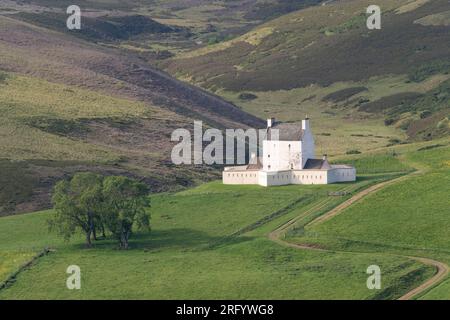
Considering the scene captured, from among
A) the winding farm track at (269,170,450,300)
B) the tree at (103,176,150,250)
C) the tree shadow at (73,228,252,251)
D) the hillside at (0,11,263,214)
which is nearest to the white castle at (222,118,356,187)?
the winding farm track at (269,170,450,300)

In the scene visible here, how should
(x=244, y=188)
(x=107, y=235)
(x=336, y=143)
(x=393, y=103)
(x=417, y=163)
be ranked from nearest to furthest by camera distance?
1. (x=107, y=235)
2. (x=244, y=188)
3. (x=417, y=163)
4. (x=336, y=143)
5. (x=393, y=103)

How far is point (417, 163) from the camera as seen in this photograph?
11075cm

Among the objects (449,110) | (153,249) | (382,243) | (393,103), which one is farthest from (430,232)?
(393,103)

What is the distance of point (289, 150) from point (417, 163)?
1583 centimetres

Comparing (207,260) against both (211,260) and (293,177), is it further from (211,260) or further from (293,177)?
(293,177)

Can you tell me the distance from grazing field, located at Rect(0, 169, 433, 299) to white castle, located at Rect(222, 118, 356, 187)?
2.27 meters

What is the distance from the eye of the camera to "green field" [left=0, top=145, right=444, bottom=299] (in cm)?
7181

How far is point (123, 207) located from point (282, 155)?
2138 cm

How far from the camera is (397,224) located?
282ft

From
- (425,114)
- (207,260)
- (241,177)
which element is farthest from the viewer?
(425,114)

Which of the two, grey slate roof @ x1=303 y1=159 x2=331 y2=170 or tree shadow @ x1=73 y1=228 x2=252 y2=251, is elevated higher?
grey slate roof @ x1=303 y1=159 x2=331 y2=170

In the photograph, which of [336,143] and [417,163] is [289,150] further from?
[336,143]

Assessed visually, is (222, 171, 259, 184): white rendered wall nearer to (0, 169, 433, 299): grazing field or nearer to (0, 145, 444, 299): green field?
(0, 145, 444, 299): green field

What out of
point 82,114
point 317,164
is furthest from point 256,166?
point 82,114
